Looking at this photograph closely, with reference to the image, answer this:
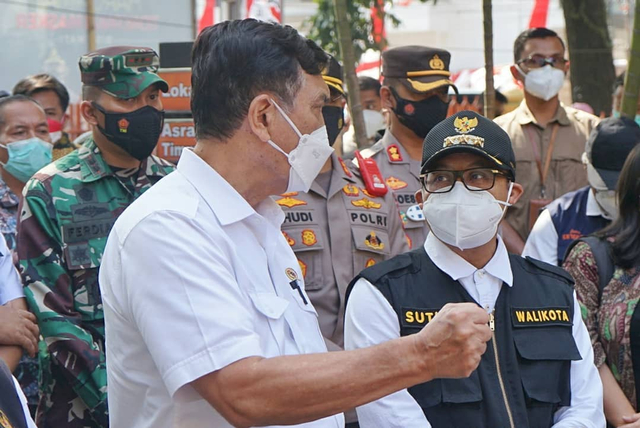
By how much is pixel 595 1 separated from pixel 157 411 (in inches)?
336

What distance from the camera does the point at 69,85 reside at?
10383 mm

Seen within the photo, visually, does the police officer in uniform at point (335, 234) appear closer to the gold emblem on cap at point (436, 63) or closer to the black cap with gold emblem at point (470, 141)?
the black cap with gold emblem at point (470, 141)

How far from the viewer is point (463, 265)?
10.3 ft

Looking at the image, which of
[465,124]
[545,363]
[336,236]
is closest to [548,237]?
[336,236]

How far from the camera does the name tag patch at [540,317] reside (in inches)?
120

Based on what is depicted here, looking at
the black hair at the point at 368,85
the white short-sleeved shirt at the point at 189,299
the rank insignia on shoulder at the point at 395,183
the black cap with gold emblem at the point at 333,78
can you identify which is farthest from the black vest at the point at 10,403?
the black hair at the point at 368,85

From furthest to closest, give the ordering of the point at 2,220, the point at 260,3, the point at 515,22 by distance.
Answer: the point at 515,22, the point at 260,3, the point at 2,220

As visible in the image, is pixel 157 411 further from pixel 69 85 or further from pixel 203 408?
pixel 69 85

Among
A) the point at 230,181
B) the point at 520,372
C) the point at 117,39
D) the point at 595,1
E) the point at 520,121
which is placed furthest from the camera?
the point at 117,39

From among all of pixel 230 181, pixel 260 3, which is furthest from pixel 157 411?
pixel 260 3

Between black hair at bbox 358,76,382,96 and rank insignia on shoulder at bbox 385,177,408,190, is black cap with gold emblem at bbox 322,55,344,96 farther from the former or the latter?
black hair at bbox 358,76,382,96

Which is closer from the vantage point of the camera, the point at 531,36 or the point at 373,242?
the point at 373,242

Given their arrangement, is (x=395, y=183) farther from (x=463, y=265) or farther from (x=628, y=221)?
(x=463, y=265)

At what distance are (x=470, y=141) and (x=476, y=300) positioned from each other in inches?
20.8
